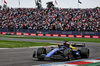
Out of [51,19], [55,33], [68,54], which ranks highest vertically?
[51,19]

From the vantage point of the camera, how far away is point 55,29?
157 feet

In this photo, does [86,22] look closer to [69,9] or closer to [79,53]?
[69,9]

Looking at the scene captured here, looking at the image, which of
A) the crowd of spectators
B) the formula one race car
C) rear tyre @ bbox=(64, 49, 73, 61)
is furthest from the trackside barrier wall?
rear tyre @ bbox=(64, 49, 73, 61)

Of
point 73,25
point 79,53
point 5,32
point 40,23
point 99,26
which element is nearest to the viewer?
point 79,53

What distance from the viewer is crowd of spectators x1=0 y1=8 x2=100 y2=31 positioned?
4467 cm

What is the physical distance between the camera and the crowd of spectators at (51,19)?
44.7 m

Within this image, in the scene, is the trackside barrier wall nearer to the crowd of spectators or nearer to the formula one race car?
the crowd of spectators

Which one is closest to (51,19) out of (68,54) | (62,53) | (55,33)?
(55,33)

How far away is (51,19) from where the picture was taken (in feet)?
164

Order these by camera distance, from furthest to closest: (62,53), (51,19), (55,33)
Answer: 1. (51,19)
2. (55,33)
3. (62,53)

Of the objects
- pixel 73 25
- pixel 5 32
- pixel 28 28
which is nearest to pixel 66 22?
pixel 73 25

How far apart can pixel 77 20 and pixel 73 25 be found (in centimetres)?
167

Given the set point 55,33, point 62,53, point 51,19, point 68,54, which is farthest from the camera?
point 51,19

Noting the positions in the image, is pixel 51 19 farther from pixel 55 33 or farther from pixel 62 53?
pixel 62 53
